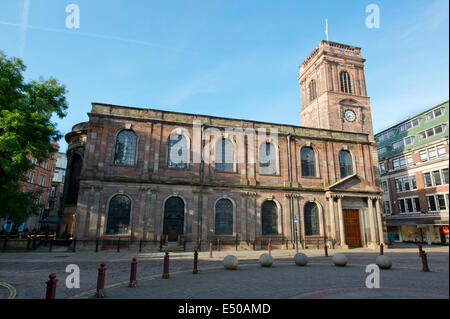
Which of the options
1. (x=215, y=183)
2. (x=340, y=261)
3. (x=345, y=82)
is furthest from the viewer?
(x=345, y=82)

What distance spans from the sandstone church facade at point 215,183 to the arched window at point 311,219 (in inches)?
3.8

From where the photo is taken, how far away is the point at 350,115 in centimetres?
3322

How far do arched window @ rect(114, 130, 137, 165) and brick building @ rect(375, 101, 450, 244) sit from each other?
31.3 metres

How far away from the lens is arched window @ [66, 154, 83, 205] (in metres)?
26.1

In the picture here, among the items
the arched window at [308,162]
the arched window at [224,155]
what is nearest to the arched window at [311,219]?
the arched window at [308,162]

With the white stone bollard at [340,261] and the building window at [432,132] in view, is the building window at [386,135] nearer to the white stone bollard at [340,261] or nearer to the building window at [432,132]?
the building window at [432,132]

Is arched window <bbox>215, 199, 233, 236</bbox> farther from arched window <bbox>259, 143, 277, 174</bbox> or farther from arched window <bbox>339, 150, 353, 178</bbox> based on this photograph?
arched window <bbox>339, 150, 353, 178</bbox>

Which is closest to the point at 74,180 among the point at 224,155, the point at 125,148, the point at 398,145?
the point at 125,148

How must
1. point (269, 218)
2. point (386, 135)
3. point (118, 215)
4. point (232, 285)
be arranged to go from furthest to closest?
point (386, 135)
point (269, 218)
point (118, 215)
point (232, 285)

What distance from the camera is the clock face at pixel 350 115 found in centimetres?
3295

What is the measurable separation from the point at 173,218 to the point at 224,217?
4506 millimetres

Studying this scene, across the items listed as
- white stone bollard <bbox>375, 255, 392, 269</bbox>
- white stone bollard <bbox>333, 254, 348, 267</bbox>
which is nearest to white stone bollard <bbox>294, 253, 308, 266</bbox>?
white stone bollard <bbox>333, 254, 348, 267</bbox>

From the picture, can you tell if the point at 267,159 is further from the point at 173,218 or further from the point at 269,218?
the point at 173,218
